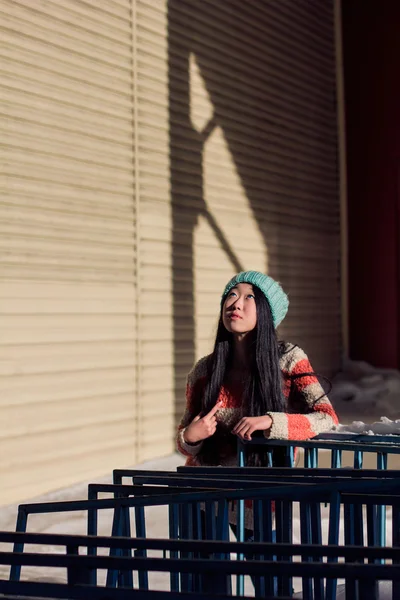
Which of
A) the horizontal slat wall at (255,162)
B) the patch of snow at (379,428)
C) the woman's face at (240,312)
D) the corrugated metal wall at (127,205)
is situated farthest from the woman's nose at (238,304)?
the horizontal slat wall at (255,162)

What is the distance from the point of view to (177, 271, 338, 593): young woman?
3.13m

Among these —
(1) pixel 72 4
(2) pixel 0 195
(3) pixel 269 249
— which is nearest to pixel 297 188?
(3) pixel 269 249

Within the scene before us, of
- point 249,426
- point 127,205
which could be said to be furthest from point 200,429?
point 127,205

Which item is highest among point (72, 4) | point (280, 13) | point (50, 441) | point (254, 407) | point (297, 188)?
point (280, 13)

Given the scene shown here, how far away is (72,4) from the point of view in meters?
6.48

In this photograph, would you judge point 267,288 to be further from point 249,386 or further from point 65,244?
point 65,244

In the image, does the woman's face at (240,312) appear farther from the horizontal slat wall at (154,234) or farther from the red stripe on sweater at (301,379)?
the horizontal slat wall at (154,234)

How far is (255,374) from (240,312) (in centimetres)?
23

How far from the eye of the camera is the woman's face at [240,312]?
129 inches

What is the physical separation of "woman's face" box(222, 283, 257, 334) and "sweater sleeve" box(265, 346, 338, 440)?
0.61 ft

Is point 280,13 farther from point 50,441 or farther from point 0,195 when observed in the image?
point 50,441

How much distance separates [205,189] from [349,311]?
3.26 metres

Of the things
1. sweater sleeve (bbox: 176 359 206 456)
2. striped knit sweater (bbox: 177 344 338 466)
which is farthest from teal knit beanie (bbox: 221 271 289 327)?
sweater sleeve (bbox: 176 359 206 456)

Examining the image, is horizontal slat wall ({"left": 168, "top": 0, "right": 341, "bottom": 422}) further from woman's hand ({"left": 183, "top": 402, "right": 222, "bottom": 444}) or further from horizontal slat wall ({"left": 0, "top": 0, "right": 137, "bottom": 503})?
woman's hand ({"left": 183, "top": 402, "right": 222, "bottom": 444})
